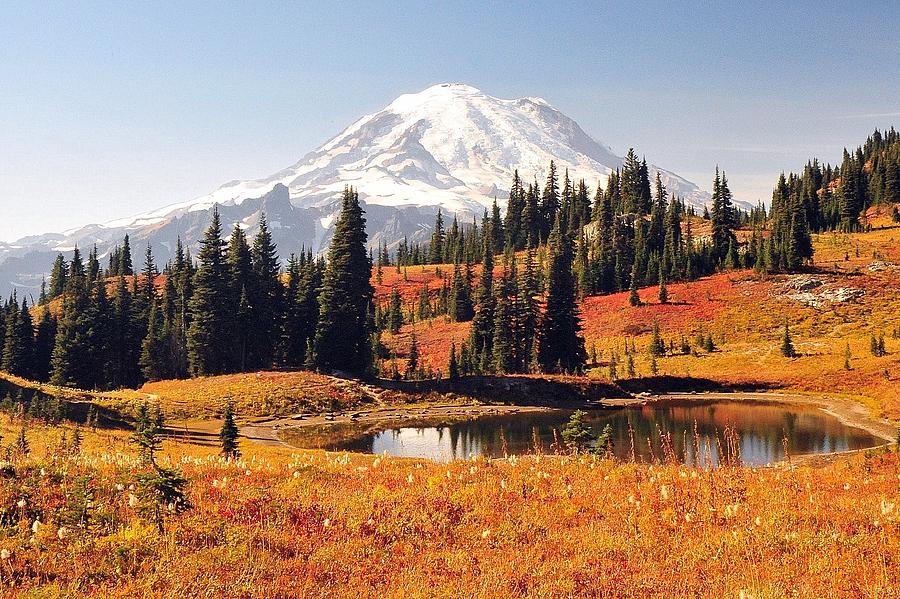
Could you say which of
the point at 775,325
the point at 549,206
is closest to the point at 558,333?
the point at 775,325

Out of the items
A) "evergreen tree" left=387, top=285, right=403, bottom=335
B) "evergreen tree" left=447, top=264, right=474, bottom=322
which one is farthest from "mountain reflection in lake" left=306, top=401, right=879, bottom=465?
"evergreen tree" left=387, top=285, right=403, bottom=335

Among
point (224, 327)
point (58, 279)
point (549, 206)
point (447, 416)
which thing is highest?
point (549, 206)

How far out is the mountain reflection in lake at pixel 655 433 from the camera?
3371 centimetres

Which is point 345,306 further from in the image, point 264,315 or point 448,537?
point 448,537

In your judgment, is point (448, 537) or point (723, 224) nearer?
point (448, 537)

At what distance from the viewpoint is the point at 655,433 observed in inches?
1540

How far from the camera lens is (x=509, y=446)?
3631 cm

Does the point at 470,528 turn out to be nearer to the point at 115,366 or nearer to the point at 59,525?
the point at 59,525

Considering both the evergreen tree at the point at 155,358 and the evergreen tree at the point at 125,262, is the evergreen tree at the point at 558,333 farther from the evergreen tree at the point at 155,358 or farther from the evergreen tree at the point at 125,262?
the evergreen tree at the point at 125,262

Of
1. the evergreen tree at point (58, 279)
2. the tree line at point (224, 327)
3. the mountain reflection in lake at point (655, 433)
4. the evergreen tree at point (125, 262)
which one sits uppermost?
the evergreen tree at point (125, 262)

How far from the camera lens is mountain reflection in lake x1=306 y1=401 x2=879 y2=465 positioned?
3371 cm

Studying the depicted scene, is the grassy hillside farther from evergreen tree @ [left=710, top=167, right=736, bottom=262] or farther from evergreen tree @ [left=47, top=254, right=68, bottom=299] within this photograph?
evergreen tree @ [left=47, top=254, right=68, bottom=299]

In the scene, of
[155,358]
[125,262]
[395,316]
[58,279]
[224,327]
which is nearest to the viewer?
[224,327]

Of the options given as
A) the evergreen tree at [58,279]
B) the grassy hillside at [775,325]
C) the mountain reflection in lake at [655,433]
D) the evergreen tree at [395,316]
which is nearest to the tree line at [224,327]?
the mountain reflection in lake at [655,433]
